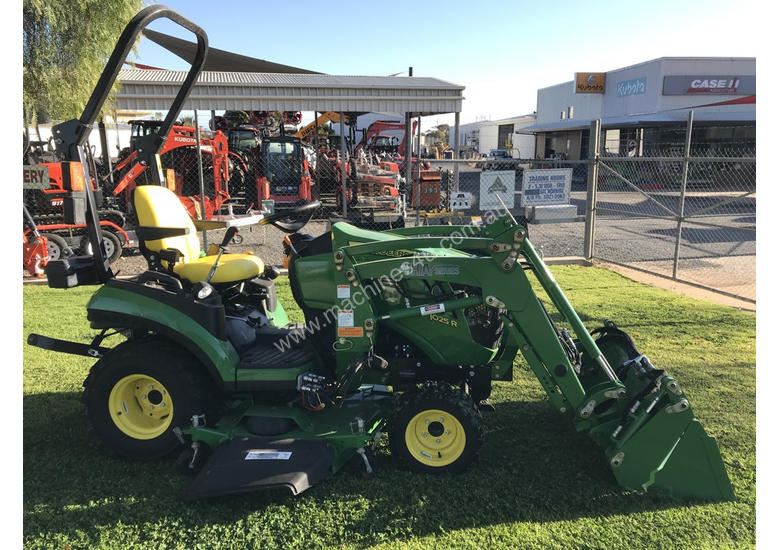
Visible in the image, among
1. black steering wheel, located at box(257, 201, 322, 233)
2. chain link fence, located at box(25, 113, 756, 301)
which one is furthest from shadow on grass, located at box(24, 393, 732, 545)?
chain link fence, located at box(25, 113, 756, 301)

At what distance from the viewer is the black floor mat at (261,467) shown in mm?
2553

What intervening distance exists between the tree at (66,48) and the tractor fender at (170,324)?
5.60m

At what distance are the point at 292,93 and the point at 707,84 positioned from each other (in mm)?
24262

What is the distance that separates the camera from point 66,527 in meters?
2.48

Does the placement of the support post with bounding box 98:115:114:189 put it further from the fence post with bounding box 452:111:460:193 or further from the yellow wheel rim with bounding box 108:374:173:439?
the yellow wheel rim with bounding box 108:374:173:439

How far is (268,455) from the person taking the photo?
2.74m

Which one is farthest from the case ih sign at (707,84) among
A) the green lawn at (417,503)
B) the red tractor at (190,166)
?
the green lawn at (417,503)

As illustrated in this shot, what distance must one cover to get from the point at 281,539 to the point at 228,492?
1.11 ft

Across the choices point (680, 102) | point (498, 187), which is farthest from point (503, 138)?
point (498, 187)

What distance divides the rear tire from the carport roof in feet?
21.6

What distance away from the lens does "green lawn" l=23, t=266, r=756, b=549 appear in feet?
7.95

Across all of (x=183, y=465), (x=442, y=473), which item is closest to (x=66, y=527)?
(x=183, y=465)

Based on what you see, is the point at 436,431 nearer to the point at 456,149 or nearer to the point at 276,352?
the point at 276,352

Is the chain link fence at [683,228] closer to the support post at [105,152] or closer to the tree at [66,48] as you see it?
the tree at [66,48]
